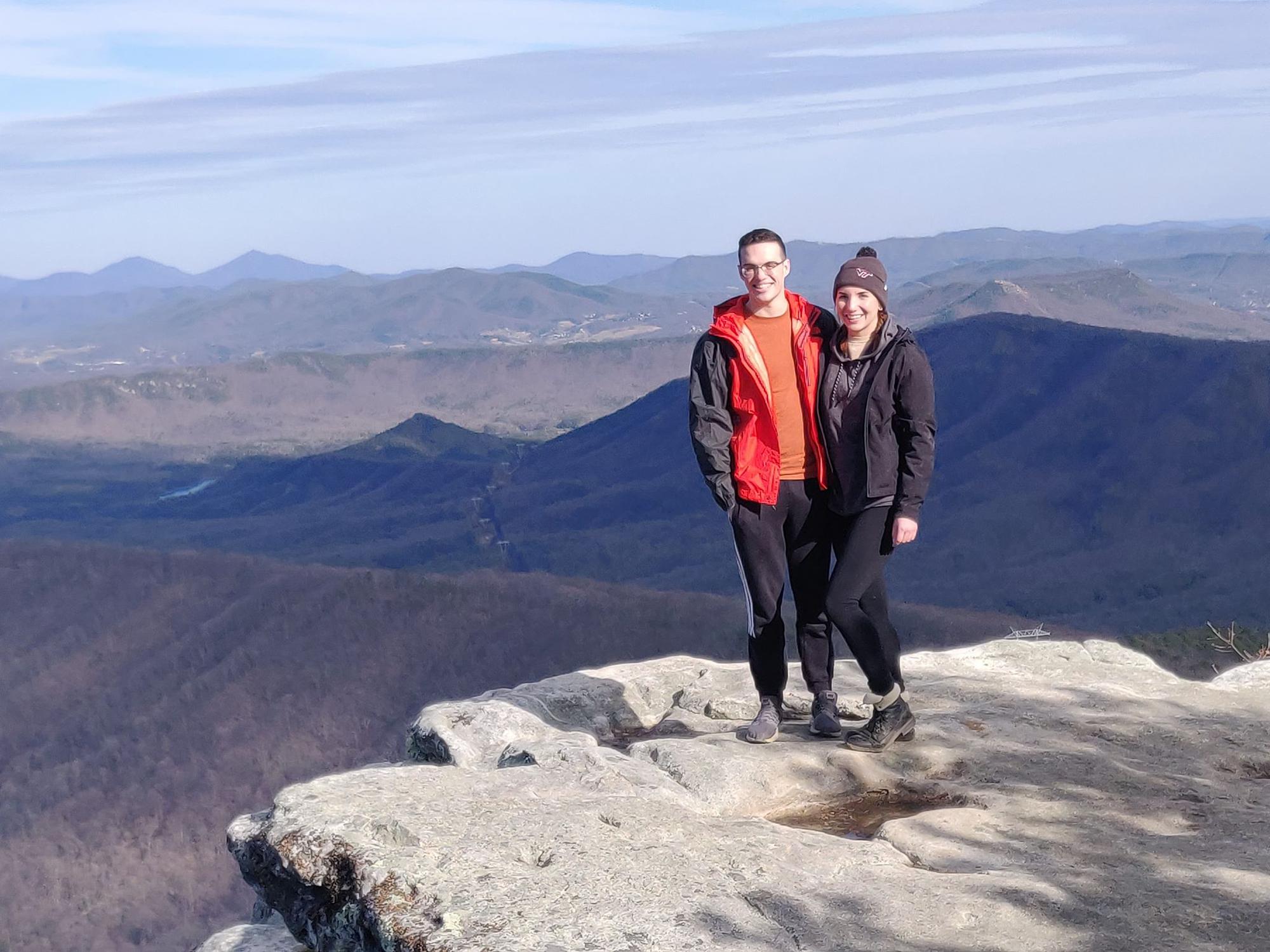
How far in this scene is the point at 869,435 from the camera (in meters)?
6.89

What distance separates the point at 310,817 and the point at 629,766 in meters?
1.92

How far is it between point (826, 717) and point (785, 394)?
2100 millimetres

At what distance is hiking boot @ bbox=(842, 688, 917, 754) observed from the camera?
7621 mm

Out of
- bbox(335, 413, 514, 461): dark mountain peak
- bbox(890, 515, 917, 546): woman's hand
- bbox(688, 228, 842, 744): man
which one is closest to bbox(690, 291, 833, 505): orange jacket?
bbox(688, 228, 842, 744): man

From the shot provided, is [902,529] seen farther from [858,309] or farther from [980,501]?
[980,501]

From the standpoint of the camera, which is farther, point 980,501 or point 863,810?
point 980,501

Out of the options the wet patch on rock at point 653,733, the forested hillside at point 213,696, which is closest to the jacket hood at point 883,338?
the wet patch on rock at point 653,733

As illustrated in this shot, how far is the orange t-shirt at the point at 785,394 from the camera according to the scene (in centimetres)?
707

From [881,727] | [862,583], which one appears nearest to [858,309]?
[862,583]

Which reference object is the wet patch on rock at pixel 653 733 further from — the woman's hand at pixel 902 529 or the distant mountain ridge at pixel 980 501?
the distant mountain ridge at pixel 980 501

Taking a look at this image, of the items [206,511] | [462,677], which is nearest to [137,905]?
[462,677]

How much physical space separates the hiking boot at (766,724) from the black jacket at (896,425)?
166 centimetres

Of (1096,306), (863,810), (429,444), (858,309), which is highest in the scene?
(858,309)

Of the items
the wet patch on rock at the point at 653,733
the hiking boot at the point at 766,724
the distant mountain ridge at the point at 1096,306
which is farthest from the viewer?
the distant mountain ridge at the point at 1096,306
